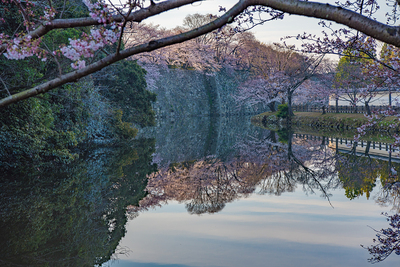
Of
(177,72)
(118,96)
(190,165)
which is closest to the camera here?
(190,165)

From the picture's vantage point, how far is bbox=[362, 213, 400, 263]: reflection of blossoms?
4.04 meters

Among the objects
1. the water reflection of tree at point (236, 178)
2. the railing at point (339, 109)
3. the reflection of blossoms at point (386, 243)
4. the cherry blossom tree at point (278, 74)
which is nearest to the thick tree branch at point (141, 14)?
the water reflection of tree at point (236, 178)

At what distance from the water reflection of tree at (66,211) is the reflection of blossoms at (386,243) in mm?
3018

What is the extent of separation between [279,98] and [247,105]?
1743 cm

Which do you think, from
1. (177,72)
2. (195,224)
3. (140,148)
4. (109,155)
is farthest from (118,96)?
(177,72)

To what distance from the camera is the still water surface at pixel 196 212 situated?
13.5 ft

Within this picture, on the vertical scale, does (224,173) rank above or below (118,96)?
below

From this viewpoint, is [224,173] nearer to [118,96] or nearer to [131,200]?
[131,200]

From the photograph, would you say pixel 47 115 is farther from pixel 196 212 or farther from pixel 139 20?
pixel 139 20

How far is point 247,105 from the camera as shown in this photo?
164 feet

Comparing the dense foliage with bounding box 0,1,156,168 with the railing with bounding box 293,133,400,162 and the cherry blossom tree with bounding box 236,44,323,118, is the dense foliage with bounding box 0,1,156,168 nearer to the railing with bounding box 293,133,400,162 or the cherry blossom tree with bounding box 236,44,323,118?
the railing with bounding box 293,133,400,162

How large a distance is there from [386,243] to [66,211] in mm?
4627

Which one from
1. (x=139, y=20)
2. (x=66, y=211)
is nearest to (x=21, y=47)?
(x=139, y=20)

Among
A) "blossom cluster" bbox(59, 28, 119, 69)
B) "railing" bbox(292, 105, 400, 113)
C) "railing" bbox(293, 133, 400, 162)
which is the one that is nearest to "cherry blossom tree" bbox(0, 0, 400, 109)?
"blossom cluster" bbox(59, 28, 119, 69)
